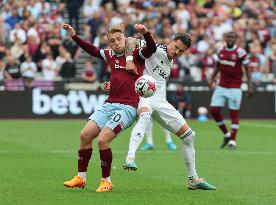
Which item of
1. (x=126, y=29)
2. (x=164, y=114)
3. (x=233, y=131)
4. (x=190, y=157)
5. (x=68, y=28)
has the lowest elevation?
(x=233, y=131)

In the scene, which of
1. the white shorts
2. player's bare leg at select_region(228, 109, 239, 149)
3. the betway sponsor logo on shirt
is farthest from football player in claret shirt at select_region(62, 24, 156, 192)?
the betway sponsor logo on shirt

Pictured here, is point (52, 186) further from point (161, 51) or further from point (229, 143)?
point (229, 143)

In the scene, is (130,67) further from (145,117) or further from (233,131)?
(233,131)

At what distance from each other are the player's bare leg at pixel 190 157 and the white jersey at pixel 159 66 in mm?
711

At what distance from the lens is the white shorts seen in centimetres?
1254

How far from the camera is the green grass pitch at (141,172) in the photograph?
449 inches

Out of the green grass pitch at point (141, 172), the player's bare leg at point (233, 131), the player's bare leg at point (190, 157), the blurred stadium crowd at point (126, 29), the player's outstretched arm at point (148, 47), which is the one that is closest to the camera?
the green grass pitch at point (141, 172)

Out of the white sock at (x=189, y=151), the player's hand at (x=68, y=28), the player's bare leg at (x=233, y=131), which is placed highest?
the player's hand at (x=68, y=28)

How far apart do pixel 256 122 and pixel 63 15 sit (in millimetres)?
9161

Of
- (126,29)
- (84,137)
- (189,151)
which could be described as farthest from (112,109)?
(126,29)

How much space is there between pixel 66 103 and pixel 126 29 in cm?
422

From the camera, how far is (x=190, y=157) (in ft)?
41.1

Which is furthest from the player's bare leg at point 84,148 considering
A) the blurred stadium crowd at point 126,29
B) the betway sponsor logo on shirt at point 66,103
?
the betway sponsor logo on shirt at point 66,103

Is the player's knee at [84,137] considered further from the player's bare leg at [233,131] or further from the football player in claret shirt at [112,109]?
the player's bare leg at [233,131]
